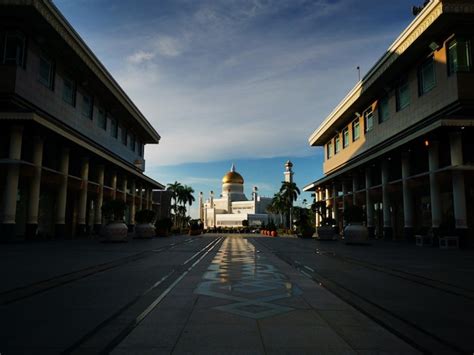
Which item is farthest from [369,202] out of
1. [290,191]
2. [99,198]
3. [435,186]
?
[290,191]

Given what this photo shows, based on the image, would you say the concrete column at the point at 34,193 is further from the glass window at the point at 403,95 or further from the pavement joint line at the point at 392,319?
the glass window at the point at 403,95

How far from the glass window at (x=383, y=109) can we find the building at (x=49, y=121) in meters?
26.6

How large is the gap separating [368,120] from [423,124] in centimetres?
1560

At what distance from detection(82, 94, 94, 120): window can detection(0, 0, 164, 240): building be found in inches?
3.8

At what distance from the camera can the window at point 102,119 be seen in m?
43.7

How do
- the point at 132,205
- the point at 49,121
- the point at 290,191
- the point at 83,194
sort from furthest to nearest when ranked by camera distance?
the point at 290,191 → the point at 132,205 → the point at 83,194 → the point at 49,121

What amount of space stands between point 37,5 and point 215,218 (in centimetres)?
10433

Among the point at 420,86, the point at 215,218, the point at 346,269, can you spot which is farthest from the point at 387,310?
the point at 215,218

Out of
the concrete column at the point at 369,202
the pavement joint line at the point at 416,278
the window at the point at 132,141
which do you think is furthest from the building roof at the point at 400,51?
the window at the point at 132,141

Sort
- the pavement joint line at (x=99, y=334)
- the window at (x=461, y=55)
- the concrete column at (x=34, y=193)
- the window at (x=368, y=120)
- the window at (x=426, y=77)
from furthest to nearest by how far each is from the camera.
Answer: the window at (x=368, y=120)
the window at (x=426, y=77)
the concrete column at (x=34, y=193)
the window at (x=461, y=55)
the pavement joint line at (x=99, y=334)

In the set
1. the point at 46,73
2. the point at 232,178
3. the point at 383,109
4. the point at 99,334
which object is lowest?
the point at 99,334

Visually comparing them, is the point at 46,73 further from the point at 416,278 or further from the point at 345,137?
the point at 345,137

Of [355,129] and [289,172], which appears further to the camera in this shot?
[289,172]

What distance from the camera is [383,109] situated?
38.7 metres
